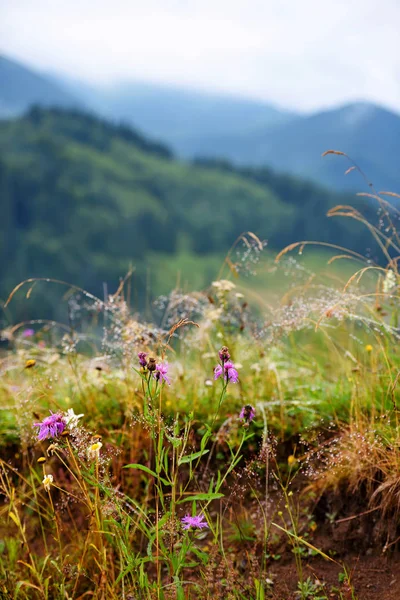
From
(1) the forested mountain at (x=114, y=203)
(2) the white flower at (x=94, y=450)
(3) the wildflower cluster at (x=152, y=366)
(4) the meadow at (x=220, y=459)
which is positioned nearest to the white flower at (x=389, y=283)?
(4) the meadow at (x=220, y=459)

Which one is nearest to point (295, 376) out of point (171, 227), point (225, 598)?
point (225, 598)

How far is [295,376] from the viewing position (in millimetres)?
3203

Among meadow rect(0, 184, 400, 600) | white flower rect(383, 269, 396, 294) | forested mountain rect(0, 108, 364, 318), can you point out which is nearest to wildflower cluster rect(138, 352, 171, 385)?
meadow rect(0, 184, 400, 600)

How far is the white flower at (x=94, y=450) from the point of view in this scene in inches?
59.4

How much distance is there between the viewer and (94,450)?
1.62 m

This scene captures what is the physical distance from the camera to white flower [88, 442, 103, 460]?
151 centimetres

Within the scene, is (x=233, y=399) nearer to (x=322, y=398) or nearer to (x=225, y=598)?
(x=322, y=398)

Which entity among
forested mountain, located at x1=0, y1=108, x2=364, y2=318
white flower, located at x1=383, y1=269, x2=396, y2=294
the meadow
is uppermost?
white flower, located at x1=383, y1=269, x2=396, y2=294

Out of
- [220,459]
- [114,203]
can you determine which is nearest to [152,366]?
[220,459]

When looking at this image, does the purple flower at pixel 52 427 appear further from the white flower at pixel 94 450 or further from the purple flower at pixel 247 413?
the purple flower at pixel 247 413

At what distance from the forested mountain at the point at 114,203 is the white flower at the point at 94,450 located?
331 feet

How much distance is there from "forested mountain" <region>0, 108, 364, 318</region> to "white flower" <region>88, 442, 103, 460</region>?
100969mm

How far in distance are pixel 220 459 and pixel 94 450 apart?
1.04m

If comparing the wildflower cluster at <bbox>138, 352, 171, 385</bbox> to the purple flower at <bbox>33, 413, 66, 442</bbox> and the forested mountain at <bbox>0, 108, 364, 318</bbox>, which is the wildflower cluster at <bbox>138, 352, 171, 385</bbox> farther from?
the forested mountain at <bbox>0, 108, 364, 318</bbox>
